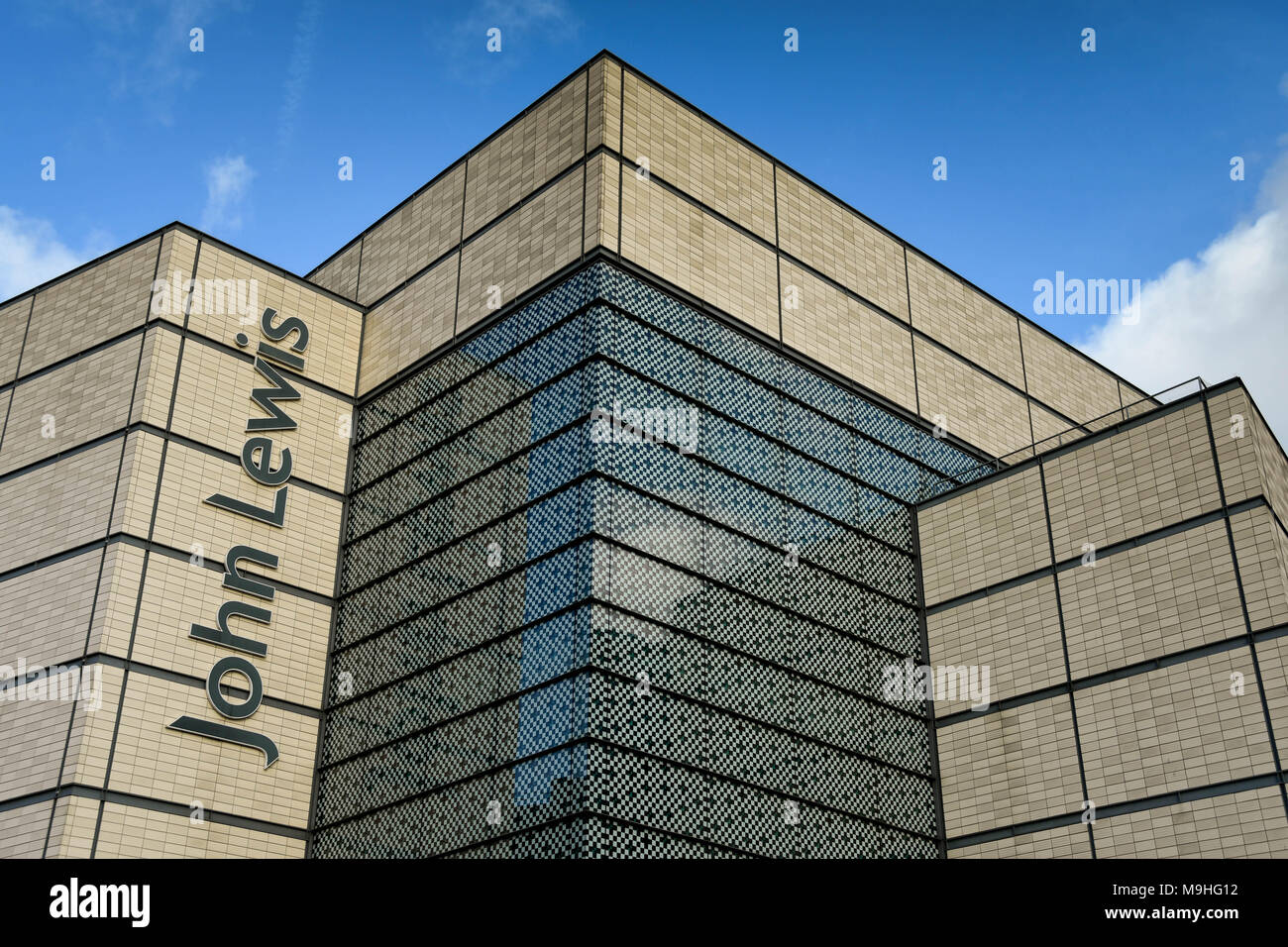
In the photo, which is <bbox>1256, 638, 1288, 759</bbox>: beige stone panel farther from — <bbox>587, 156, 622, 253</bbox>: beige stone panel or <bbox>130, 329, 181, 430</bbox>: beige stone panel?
<bbox>130, 329, 181, 430</bbox>: beige stone panel

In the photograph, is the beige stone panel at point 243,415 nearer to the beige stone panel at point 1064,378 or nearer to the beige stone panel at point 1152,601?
the beige stone panel at point 1152,601

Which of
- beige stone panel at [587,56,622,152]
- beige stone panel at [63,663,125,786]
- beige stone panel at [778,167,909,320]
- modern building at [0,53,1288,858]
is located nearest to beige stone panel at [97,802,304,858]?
modern building at [0,53,1288,858]

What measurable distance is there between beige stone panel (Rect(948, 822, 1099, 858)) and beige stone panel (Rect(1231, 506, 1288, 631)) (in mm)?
5180

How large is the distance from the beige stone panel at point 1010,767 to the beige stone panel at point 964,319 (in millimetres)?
11127

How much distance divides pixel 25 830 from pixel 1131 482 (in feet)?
74.5

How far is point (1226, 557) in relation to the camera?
2611 centimetres

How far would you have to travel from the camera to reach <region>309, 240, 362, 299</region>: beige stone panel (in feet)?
117

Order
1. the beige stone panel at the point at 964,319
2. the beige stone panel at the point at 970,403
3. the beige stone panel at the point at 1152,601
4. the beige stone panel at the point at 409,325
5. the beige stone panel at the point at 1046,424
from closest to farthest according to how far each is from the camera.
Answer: the beige stone panel at the point at 1152,601
the beige stone panel at the point at 409,325
the beige stone panel at the point at 970,403
the beige stone panel at the point at 964,319
the beige stone panel at the point at 1046,424

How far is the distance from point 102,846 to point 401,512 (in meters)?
9.31

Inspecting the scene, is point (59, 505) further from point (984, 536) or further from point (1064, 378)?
point (1064, 378)

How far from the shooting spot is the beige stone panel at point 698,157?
30.4 meters

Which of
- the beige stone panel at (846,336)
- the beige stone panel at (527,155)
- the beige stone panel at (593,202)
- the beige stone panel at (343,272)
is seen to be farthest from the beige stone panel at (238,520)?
the beige stone panel at (846,336)

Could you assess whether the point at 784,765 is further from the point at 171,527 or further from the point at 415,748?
the point at 171,527
